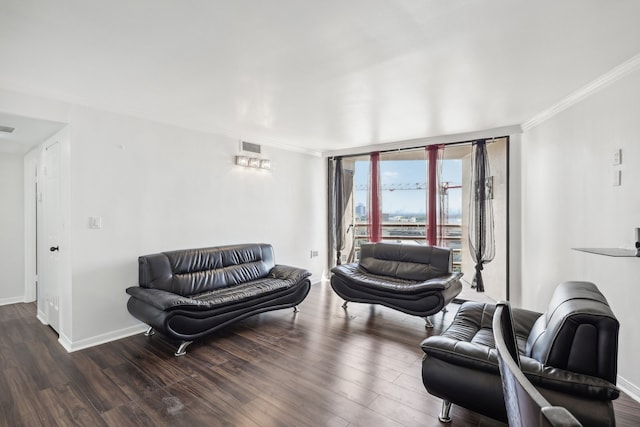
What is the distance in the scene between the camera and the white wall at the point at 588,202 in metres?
2.39

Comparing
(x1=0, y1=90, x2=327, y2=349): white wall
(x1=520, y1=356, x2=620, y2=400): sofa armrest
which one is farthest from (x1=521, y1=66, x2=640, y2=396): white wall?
(x1=0, y1=90, x2=327, y2=349): white wall

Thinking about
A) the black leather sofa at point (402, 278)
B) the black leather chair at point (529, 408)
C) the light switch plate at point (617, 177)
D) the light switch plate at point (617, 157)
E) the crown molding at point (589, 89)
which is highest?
the crown molding at point (589, 89)

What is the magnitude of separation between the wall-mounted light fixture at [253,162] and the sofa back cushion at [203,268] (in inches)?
47.3

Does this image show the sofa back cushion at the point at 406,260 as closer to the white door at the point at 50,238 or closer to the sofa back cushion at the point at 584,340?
the sofa back cushion at the point at 584,340

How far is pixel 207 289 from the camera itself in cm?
367

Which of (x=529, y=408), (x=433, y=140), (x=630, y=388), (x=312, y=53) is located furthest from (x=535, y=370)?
(x=433, y=140)

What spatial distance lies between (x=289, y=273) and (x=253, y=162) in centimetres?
176

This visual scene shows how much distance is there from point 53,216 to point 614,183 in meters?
5.45

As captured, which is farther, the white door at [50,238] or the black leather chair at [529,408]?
the white door at [50,238]

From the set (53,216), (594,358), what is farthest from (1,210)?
(594,358)

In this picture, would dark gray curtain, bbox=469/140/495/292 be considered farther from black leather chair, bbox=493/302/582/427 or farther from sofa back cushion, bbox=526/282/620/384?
black leather chair, bbox=493/302/582/427

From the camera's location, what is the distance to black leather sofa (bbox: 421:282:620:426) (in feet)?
4.67

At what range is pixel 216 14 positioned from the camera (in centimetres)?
177

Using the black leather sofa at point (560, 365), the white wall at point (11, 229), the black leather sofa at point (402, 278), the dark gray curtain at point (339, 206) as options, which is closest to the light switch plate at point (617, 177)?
the black leather sofa at point (560, 365)
